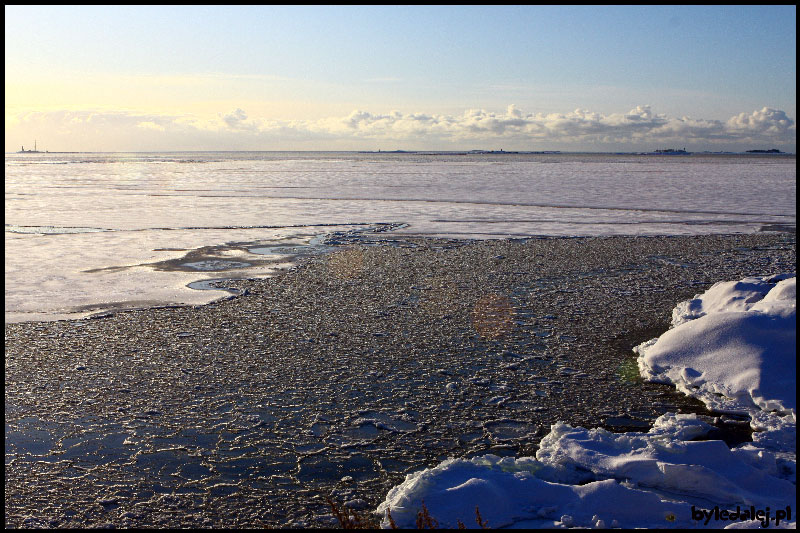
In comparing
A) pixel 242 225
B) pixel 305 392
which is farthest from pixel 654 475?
pixel 242 225

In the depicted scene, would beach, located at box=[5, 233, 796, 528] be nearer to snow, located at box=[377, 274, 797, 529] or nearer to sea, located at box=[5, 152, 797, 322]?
snow, located at box=[377, 274, 797, 529]

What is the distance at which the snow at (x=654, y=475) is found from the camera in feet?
11.6

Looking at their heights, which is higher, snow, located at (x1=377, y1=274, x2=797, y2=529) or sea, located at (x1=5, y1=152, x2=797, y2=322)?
sea, located at (x1=5, y1=152, x2=797, y2=322)

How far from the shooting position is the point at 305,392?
5.45m

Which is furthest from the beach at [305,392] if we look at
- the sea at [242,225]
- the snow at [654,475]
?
the sea at [242,225]

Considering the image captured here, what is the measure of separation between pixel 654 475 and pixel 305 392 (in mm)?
2732

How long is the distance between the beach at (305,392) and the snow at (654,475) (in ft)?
0.74

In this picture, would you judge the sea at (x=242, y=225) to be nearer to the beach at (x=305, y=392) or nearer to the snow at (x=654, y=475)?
the beach at (x=305, y=392)

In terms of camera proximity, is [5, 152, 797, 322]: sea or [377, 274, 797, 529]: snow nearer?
[377, 274, 797, 529]: snow

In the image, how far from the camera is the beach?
12.9 ft

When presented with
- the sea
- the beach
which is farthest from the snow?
the sea

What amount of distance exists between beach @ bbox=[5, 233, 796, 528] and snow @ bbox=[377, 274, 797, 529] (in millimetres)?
227

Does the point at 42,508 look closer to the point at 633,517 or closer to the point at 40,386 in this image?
the point at 40,386

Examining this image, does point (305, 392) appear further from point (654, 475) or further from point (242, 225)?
point (242, 225)
